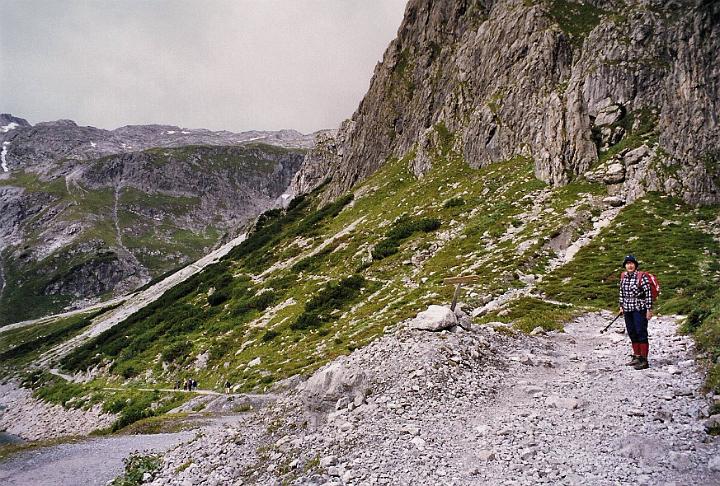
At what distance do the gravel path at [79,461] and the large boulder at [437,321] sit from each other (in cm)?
1198

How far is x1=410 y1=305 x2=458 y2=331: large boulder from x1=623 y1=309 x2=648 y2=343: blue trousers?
606 centimetres

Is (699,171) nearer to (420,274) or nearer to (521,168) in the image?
(521,168)

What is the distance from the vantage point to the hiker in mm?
12953

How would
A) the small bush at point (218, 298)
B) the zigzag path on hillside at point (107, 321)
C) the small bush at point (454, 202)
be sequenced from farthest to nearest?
the zigzag path on hillside at point (107, 321), the small bush at point (218, 298), the small bush at point (454, 202)

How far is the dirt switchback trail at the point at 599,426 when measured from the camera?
8031mm

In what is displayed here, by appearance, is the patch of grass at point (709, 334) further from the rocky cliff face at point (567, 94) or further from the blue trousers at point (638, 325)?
the rocky cliff face at point (567, 94)

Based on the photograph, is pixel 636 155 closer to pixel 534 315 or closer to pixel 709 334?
pixel 534 315

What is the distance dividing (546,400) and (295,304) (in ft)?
125

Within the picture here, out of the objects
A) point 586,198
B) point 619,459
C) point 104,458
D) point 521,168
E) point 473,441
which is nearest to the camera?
point 619,459

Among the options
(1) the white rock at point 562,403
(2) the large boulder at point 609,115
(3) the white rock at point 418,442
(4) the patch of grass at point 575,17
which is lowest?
(3) the white rock at point 418,442

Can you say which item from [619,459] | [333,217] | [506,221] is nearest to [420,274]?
[506,221]

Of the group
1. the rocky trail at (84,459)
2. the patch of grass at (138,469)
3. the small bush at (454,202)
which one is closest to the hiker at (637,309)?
the patch of grass at (138,469)

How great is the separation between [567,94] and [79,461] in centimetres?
5364

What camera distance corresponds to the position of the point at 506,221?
4072 cm
